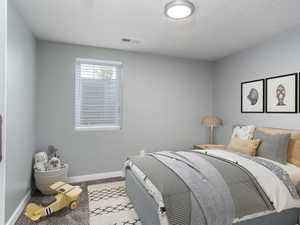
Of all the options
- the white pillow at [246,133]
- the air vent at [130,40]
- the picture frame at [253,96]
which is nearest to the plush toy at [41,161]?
the air vent at [130,40]

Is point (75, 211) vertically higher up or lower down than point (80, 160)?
lower down

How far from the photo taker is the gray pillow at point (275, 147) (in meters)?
2.27

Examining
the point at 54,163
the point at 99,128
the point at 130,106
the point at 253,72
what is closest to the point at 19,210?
the point at 54,163

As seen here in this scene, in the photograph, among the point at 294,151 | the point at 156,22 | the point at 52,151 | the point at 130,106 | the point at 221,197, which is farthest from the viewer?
the point at 130,106

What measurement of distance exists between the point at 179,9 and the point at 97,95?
2.15 m

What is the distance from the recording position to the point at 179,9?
1.96 meters

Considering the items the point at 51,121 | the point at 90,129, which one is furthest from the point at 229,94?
the point at 51,121

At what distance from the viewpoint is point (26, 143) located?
243 centimetres

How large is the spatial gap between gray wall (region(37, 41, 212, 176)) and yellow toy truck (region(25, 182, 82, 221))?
937 mm

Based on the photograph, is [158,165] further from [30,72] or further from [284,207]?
[30,72]

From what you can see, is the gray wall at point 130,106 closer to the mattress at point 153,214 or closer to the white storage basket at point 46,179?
the white storage basket at point 46,179

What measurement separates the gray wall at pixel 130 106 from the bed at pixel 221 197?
4.66 ft

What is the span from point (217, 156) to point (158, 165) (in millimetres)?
904

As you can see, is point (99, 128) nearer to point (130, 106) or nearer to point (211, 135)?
point (130, 106)
